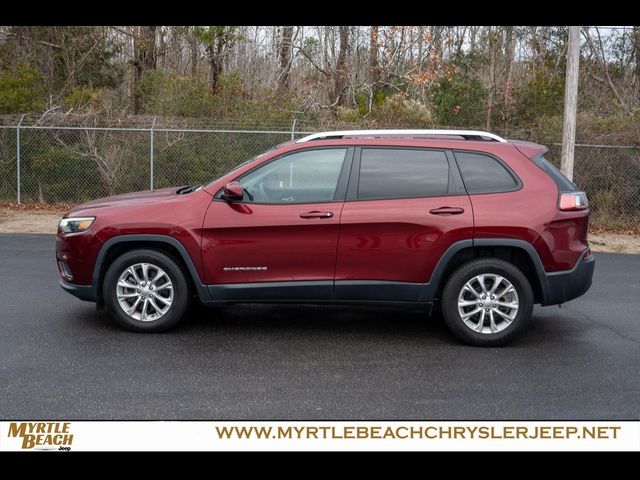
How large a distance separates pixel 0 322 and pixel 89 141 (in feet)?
37.0

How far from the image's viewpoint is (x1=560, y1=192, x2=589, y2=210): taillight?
689 cm

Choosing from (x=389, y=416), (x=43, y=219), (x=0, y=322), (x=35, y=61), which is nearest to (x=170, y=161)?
(x=43, y=219)

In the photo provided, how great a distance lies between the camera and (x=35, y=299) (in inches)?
340

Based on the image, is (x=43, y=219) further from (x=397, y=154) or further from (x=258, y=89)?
(x=397, y=154)

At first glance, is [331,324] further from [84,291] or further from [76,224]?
[76,224]

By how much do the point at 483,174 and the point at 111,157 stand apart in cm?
1278

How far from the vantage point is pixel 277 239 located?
6.89 m

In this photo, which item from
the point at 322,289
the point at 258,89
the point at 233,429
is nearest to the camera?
the point at 233,429

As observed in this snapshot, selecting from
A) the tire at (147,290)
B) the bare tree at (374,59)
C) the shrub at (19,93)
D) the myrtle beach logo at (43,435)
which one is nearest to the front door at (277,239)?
the tire at (147,290)

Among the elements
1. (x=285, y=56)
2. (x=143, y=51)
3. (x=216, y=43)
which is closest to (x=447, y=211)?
(x=143, y=51)

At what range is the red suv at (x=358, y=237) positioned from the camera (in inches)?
269

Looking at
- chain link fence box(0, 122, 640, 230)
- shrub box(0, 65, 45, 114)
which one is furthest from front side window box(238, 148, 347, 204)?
shrub box(0, 65, 45, 114)

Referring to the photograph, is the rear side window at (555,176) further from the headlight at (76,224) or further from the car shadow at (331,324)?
the headlight at (76,224)

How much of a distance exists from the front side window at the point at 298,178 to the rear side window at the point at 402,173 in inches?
10.0
